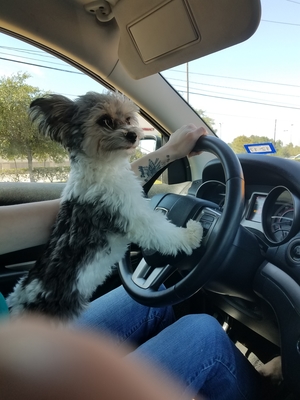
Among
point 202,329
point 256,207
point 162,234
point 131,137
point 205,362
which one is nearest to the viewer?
point 205,362

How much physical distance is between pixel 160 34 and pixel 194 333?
4.80 ft

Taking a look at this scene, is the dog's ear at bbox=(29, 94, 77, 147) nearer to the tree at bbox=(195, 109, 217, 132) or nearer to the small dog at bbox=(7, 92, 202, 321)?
the small dog at bbox=(7, 92, 202, 321)

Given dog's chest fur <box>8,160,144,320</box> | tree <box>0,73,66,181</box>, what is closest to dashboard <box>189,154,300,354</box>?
dog's chest fur <box>8,160,144,320</box>

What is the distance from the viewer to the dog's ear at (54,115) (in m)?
1.82

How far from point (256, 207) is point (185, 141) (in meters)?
0.51

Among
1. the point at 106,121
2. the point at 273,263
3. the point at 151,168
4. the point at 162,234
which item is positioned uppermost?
the point at 106,121

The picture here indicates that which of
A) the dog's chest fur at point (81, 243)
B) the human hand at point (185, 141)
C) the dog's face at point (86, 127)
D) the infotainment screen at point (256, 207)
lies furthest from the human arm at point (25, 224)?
the infotainment screen at point (256, 207)

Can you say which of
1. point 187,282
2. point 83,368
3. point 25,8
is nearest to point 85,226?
point 187,282

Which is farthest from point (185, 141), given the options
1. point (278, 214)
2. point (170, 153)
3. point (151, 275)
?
point (151, 275)

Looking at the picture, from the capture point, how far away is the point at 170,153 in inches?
75.9

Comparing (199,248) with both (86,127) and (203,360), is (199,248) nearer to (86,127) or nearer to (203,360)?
(203,360)

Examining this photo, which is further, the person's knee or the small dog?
the small dog

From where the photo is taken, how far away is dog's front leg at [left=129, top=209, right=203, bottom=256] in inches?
62.8

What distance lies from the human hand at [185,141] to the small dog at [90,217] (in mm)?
241
